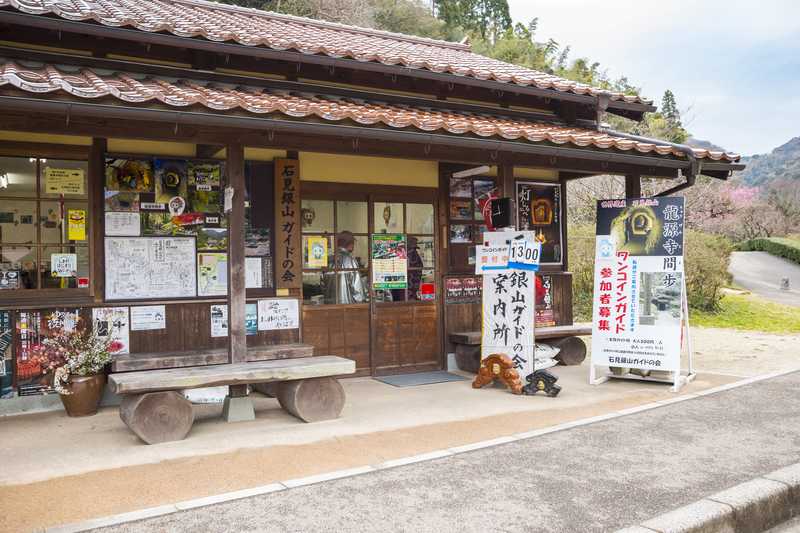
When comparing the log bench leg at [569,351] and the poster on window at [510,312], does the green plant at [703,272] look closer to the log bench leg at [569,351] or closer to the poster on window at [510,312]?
the log bench leg at [569,351]

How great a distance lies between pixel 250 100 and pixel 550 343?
18.5 feet

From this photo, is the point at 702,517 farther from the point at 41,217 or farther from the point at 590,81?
the point at 590,81

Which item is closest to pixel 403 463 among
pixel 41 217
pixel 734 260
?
pixel 41 217

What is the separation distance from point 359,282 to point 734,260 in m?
24.6

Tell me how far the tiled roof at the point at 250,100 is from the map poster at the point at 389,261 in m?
1.69

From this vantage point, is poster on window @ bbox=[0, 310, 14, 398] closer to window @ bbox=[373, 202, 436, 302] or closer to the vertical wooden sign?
the vertical wooden sign

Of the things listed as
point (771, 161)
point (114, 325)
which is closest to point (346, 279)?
point (114, 325)

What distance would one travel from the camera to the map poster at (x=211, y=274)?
23.4ft

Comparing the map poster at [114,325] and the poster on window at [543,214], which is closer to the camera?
the map poster at [114,325]

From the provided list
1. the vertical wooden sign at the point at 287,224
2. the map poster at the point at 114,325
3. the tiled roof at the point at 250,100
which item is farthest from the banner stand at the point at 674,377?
the map poster at the point at 114,325

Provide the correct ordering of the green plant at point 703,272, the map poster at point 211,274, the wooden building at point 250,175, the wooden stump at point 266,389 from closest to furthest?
the wooden building at point 250,175, the wooden stump at point 266,389, the map poster at point 211,274, the green plant at point 703,272

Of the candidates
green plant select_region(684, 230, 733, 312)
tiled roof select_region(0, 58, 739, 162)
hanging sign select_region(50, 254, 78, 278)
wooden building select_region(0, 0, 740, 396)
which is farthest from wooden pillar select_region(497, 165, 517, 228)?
green plant select_region(684, 230, 733, 312)

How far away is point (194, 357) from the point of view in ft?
21.3

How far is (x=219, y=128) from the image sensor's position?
5.70m
